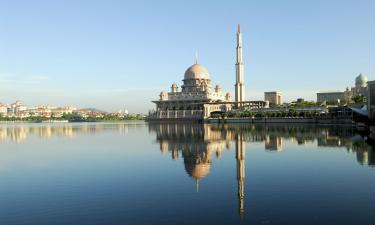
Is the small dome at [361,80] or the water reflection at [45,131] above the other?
the small dome at [361,80]

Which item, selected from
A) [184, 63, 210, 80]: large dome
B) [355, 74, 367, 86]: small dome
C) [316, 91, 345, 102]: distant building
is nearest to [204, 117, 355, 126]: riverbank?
[184, 63, 210, 80]: large dome

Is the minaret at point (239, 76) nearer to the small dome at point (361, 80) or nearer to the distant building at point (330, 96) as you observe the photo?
the small dome at point (361, 80)

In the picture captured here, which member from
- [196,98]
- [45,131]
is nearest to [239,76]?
[196,98]

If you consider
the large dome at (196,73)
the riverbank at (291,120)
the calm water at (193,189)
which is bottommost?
the calm water at (193,189)

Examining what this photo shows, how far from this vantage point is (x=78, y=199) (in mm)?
12906

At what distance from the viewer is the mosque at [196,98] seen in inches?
4003

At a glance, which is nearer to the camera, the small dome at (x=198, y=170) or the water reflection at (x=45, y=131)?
the small dome at (x=198, y=170)

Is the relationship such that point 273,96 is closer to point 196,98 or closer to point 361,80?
point 361,80

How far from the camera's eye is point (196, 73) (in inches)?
4422

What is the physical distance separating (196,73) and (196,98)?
8.98 metres

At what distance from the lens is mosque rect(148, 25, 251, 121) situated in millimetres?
101688

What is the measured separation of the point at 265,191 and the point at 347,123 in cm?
5900

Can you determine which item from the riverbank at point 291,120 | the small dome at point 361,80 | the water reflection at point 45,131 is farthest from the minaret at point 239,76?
the small dome at point 361,80

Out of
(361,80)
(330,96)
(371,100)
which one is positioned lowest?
(371,100)
